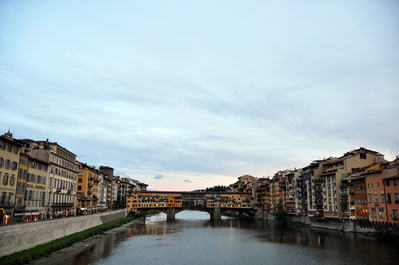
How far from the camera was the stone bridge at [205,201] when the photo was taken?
138 m

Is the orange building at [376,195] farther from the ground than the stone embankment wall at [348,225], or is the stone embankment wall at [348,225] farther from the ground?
the orange building at [376,195]

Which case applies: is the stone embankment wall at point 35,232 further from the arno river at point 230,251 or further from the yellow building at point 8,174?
the yellow building at point 8,174

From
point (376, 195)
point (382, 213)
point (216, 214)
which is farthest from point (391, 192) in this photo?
point (216, 214)

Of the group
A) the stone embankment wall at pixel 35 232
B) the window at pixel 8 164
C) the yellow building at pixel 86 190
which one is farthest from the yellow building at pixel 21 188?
the yellow building at pixel 86 190

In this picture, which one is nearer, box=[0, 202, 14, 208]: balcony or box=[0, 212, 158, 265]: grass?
box=[0, 212, 158, 265]: grass

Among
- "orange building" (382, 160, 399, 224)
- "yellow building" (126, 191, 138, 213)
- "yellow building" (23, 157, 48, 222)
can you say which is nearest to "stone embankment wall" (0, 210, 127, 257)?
"yellow building" (23, 157, 48, 222)

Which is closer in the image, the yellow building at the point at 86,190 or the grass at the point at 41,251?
the grass at the point at 41,251

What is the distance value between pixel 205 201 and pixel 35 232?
109185 millimetres

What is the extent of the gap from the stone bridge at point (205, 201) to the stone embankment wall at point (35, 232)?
75.2m

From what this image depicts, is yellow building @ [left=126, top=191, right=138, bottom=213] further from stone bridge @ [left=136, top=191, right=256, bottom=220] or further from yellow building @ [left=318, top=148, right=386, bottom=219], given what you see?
yellow building @ [left=318, top=148, right=386, bottom=219]

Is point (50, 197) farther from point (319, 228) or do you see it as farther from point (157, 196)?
point (157, 196)

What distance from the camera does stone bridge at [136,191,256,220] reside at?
451ft

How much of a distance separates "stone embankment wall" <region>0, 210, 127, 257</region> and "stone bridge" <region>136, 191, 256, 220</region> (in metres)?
75.2

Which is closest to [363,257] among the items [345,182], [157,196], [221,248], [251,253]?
[251,253]
